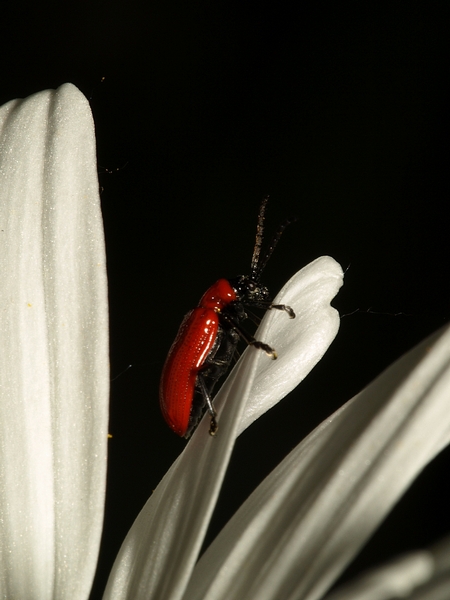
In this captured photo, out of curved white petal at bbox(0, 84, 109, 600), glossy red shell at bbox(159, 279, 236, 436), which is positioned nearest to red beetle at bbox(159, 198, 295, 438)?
glossy red shell at bbox(159, 279, 236, 436)

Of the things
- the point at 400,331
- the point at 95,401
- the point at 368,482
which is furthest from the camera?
the point at 400,331

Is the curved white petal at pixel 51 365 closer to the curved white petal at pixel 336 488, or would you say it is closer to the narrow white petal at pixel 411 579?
the curved white petal at pixel 336 488

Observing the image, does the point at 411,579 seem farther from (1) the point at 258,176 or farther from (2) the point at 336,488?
(1) the point at 258,176

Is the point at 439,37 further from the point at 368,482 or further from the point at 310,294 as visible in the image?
the point at 368,482

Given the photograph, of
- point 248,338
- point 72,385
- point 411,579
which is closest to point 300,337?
point 248,338

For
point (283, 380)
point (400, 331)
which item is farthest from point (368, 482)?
point (400, 331)

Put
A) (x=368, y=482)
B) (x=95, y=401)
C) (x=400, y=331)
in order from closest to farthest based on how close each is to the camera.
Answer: (x=368, y=482), (x=95, y=401), (x=400, y=331)
